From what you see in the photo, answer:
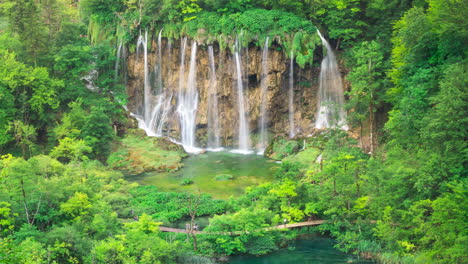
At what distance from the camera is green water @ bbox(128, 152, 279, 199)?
2800 centimetres

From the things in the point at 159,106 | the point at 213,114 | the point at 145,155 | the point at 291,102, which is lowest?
the point at 145,155

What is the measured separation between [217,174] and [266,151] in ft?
15.9

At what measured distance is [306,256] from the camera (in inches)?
813

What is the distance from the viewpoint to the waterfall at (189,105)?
123ft

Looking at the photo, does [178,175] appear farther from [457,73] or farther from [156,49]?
[457,73]

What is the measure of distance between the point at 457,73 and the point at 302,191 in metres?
8.15

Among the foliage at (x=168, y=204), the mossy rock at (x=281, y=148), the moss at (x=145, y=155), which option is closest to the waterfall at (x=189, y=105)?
the moss at (x=145, y=155)

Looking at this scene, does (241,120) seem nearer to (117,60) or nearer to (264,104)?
(264,104)

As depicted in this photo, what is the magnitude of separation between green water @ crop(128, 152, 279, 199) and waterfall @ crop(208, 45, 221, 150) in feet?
8.44

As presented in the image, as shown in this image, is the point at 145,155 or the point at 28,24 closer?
the point at 145,155

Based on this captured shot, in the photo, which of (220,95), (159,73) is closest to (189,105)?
(220,95)

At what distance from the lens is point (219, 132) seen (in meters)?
37.2

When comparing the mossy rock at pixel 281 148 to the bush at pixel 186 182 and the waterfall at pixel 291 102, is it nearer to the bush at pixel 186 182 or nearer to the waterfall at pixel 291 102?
the waterfall at pixel 291 102

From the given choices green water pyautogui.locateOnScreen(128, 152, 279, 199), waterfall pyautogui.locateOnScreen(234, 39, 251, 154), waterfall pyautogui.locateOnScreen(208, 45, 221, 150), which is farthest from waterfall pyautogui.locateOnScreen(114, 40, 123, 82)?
green water pyautogui.locateOnScreen(128, 152, 279, 199)
